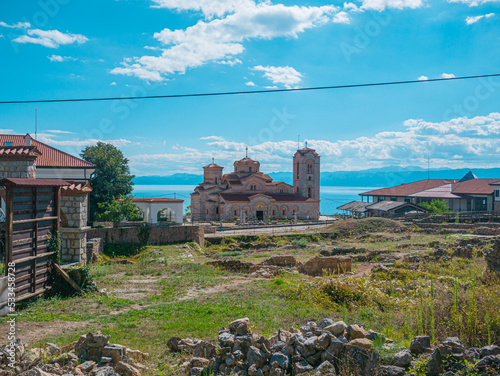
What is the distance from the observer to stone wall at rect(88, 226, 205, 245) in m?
24.9

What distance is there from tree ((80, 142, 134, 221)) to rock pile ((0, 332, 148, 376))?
30.9 meters

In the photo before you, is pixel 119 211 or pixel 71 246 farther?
pixel 119 211

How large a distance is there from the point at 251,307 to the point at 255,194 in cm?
4512

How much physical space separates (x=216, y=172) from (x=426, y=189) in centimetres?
3286

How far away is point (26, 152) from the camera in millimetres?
16266

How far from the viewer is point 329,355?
585 cm

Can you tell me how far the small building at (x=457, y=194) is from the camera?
48938 mm

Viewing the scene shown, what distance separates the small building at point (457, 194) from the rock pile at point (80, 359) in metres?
52.1

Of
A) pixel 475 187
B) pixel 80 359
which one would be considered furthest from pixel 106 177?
pixel 475 187

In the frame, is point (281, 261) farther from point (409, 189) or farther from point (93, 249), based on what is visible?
point (409, 189)

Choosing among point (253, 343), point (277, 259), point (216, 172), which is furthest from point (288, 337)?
point (216, 172)

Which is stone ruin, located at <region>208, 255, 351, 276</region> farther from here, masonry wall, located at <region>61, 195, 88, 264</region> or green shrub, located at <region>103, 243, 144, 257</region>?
green shrub, located at <region>103, 243, 144, 257</region>

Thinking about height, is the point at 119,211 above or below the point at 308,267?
above

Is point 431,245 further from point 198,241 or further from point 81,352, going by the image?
point 81,352
